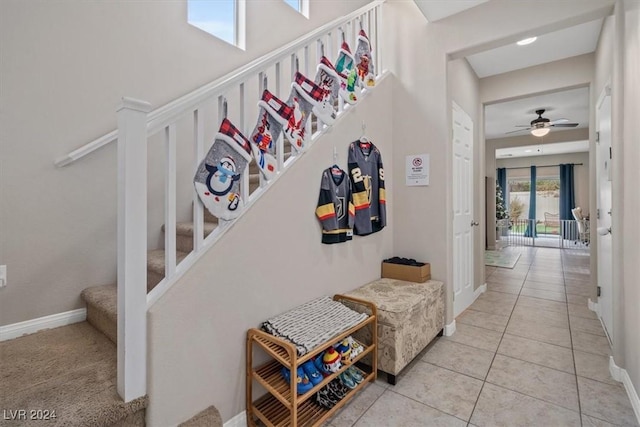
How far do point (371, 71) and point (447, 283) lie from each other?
2.00 m

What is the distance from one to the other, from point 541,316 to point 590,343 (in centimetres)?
60

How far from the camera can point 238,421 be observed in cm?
161

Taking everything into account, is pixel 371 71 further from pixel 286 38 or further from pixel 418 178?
pixel 286 38

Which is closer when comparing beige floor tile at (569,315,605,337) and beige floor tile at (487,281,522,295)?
beige floor tile at (569,315,605,337)

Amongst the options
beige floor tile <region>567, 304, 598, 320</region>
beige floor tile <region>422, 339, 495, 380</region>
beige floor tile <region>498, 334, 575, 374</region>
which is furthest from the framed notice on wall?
beige floor tile <region>567, 304, 598, 320</region>

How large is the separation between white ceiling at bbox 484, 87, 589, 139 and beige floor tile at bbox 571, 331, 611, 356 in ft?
10.7

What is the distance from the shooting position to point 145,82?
2293 millimetres

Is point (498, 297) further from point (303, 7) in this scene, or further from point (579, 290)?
point (303, 7)

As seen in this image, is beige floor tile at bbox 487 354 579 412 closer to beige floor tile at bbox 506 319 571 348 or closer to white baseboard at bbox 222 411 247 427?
beige floor tile at bbox 506 319 571 348

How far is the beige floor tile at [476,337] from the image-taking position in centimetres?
258

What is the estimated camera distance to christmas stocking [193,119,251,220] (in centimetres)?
146

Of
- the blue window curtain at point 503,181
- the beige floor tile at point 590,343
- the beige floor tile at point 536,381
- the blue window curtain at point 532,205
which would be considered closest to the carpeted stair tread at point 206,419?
the beige floor tile at point 536,381

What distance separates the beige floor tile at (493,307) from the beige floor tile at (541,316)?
0.07 meters

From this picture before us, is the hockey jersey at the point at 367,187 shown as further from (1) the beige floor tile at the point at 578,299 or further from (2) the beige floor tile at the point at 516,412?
(1) the beige floor tile at the point at 578,299
